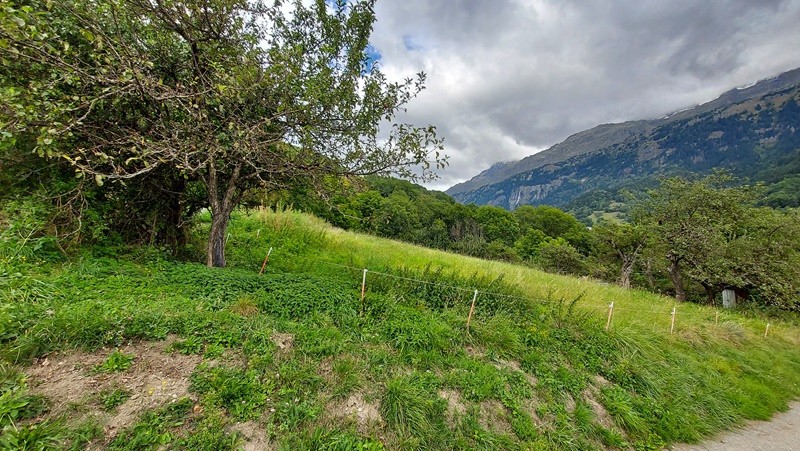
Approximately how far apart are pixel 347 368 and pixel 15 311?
4383mm

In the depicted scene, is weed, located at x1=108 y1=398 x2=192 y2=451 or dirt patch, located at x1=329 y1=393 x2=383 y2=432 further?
dirt patch, located at x1=329 y1=393 x2=383 y2=432

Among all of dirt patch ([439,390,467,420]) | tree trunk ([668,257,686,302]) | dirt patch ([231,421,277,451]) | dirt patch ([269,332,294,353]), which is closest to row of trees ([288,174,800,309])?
tree trunk ([668,257,686,302])

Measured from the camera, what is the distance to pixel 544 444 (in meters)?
4.52

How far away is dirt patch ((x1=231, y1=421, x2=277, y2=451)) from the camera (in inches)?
139

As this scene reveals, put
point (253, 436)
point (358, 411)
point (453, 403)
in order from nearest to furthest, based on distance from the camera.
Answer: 1. point (253, 436)
2. point (358, 411)
3. point (453, 403)

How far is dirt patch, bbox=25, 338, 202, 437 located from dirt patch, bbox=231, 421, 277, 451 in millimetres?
840

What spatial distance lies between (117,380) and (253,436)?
1815mm

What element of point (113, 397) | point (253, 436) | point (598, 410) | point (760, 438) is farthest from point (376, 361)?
point (760, 438)

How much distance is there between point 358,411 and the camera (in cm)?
428

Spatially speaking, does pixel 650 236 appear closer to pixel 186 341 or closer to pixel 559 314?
pixel 559 314

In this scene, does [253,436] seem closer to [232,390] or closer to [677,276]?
[232,390]

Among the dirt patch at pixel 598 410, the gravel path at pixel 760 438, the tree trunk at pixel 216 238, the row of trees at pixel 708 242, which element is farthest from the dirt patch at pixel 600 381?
the row of trees at pixel 708 242

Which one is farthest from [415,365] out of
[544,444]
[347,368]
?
[544,444]

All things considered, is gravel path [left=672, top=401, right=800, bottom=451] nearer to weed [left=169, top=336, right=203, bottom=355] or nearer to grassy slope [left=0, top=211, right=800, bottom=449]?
grassy slope [left=0, top=211, right=800, bottom=449]
